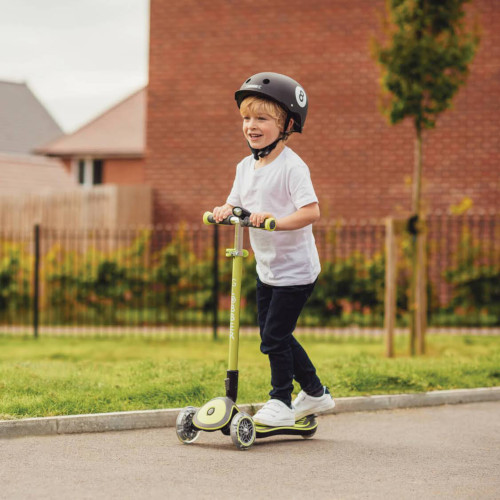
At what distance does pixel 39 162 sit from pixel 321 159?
17398 mm

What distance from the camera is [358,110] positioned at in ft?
53.9

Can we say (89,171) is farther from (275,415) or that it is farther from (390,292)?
(275,415)

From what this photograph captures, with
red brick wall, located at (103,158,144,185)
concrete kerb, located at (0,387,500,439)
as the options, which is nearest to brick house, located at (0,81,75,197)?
red brick wall, located at (103,158,144,185)

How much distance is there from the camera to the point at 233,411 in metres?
5.61

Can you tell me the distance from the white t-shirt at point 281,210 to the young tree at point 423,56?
4707mm

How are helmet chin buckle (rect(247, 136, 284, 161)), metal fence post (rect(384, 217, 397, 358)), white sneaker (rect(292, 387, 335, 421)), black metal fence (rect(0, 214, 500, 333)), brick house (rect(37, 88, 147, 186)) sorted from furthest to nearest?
brick house (rect(37, 88, 147, 186)) < black metal fence (rect(0, 214, 500, 333)) < metal fence post (rect(384, 217, 397, 358)) < white sneaker (rect(292, 387, 335, 421)) < helmet chin buckle (rect(247, 136, 284, 161))

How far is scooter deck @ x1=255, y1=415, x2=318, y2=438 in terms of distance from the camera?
579 centimetres

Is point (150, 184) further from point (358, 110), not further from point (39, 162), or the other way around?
point (39, 162)

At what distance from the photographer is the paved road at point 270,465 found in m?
4.68

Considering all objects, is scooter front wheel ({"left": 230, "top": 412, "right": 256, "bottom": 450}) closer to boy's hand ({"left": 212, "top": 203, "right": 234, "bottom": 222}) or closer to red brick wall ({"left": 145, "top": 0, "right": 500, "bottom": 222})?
boy's hand ({"left": 212, "top": 203, "right": 234, "bottom": 222})

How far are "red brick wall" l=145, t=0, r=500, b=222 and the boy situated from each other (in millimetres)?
10325

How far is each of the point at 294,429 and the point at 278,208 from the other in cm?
141

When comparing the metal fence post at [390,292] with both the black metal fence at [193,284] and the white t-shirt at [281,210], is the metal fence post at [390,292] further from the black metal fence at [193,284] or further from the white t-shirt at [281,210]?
the white t-shirt at [281,210]

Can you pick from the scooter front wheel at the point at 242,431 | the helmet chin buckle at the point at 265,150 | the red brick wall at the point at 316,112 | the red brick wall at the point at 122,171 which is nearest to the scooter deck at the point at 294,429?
the scooter front wheel at the point at 242,431
